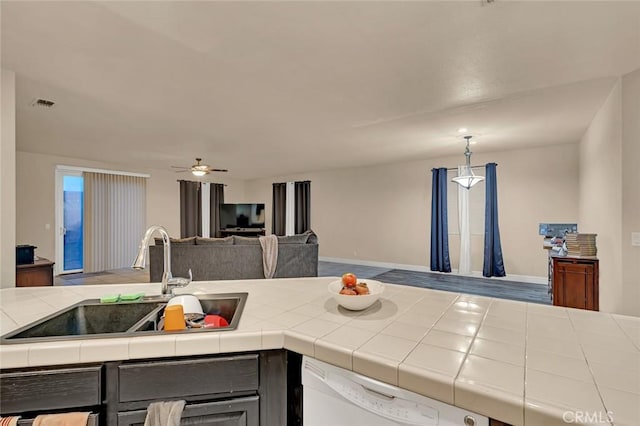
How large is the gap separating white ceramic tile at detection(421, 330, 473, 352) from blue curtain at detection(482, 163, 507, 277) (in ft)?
17.7

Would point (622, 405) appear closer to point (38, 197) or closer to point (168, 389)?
point (168, 389)

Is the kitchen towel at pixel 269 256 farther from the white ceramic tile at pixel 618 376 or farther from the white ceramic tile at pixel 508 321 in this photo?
the white ceramic tile at pixel 618 376

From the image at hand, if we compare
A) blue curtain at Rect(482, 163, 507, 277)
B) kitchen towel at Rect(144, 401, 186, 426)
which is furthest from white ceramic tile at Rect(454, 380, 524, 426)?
blue curtain at Rect(482, 163, 507, 277)

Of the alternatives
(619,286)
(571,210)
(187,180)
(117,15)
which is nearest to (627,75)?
(619,286)

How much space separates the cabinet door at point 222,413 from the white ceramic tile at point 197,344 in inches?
7.0

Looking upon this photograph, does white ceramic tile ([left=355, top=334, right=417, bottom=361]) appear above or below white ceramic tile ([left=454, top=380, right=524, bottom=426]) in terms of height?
above

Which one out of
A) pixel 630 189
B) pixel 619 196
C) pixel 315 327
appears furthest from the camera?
pixel 619 196

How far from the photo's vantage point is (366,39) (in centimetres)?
202

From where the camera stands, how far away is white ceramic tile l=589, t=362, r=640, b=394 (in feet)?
2.31

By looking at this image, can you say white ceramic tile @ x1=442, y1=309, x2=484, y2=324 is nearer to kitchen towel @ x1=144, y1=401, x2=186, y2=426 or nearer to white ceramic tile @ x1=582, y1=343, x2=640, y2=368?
white ceramic tile @ x1=582, y1=343, x2=640, y2=368

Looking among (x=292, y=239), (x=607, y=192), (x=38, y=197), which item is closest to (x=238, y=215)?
(x=292, y=239)

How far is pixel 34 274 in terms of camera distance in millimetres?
3219

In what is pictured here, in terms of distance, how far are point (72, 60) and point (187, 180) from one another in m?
6.13

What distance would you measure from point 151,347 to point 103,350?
145 mm
